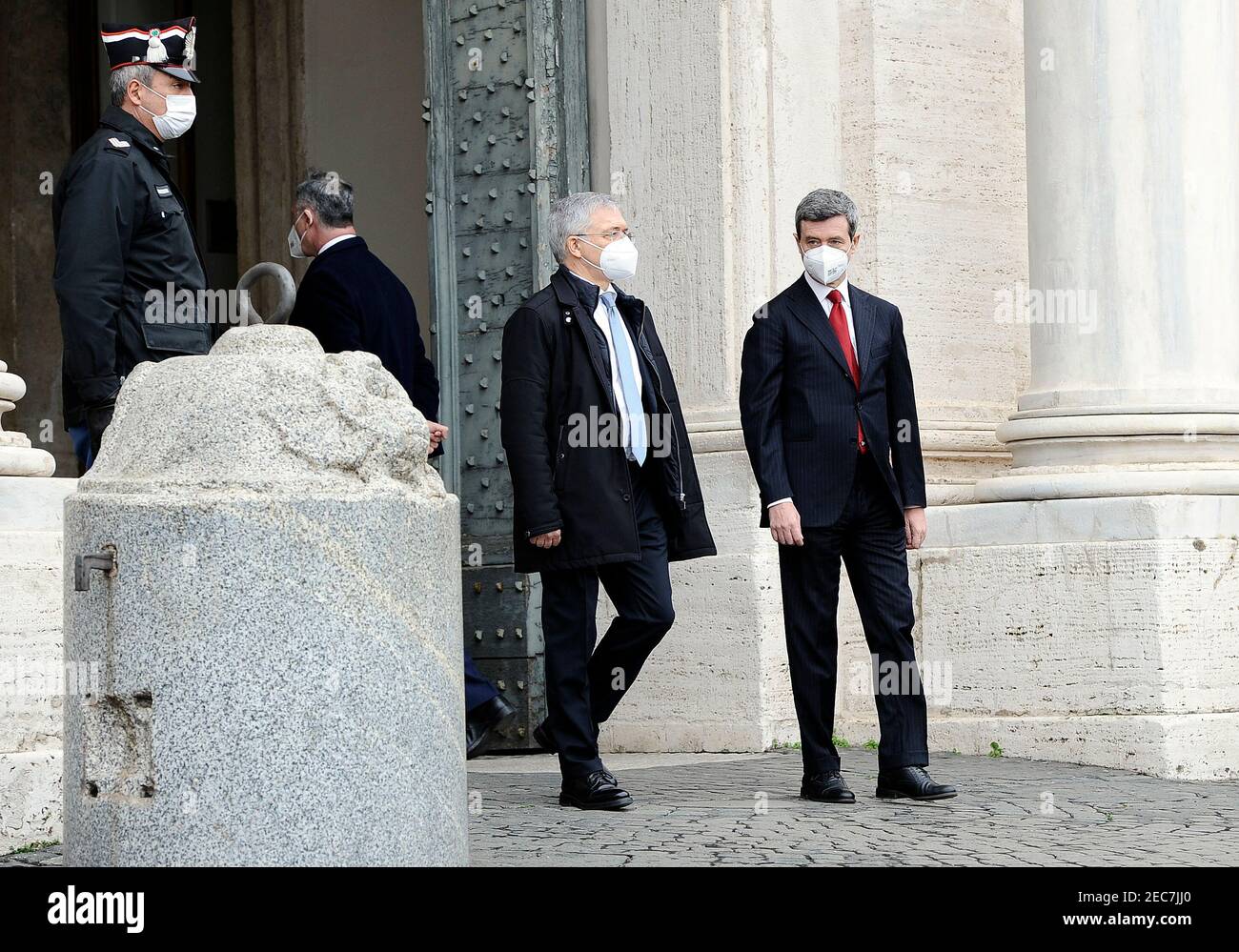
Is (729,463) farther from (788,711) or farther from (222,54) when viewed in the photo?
(222,54)

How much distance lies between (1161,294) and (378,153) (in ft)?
19.4

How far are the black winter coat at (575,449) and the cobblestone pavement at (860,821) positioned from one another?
820 mm

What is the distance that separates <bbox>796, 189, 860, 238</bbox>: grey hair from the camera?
263 inches

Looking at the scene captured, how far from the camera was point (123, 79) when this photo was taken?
628 cm

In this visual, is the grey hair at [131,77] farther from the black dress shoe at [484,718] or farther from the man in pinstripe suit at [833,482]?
the black dress shoe at [484,718]

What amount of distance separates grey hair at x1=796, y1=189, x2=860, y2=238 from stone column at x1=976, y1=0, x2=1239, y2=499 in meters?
1.72

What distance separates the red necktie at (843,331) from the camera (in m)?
6.70

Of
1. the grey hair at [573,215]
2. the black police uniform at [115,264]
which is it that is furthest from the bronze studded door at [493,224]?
the black police uniform at [115,264]

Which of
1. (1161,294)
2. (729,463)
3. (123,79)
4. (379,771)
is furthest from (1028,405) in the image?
(379,771)

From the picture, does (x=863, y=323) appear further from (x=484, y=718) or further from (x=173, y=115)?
(x=173, y=115)

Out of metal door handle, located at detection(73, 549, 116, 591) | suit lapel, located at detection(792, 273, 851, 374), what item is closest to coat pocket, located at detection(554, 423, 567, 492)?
suit lapel, located at detection(792, 273, 851, 374)

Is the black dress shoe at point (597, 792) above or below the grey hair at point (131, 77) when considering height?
below

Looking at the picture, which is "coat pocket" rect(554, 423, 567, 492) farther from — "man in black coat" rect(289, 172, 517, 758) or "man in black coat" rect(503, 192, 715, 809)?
"man in black coat" rect(289, 172, 517, 758)
